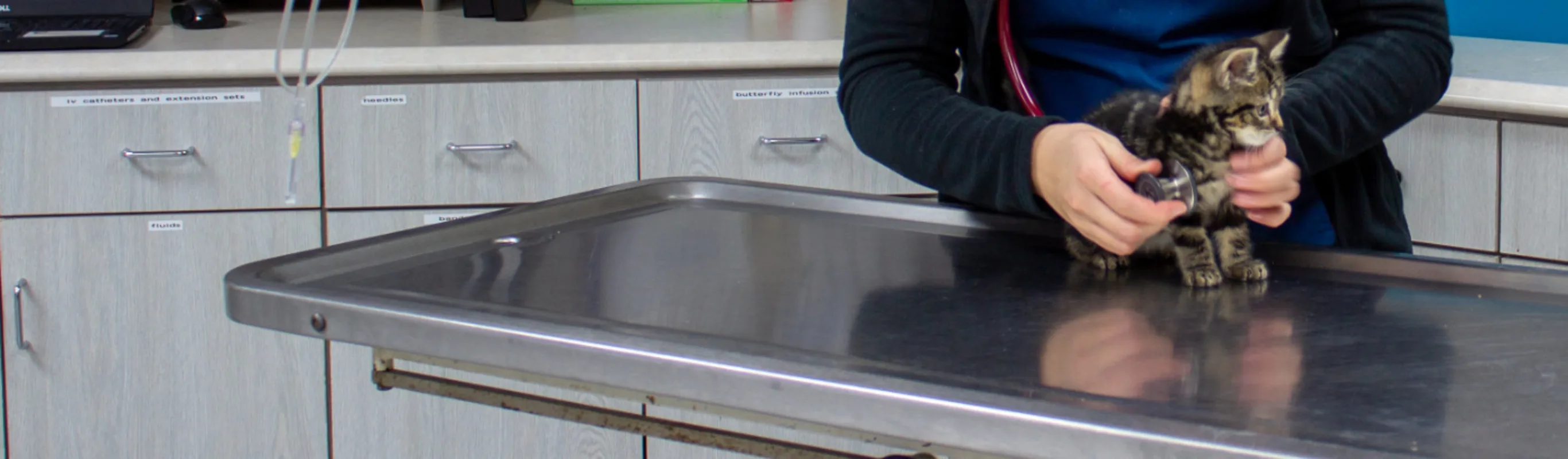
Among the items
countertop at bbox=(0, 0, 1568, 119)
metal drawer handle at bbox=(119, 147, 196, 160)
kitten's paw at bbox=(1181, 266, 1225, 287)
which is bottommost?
metal drawer handle at bbox=(119, 147, 196, 160)

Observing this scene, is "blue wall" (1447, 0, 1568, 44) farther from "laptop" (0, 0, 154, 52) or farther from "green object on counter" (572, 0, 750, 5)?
"laptop" (0, 0, 154, 52)

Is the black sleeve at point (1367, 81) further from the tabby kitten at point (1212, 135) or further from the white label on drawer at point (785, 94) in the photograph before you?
the white label on drawer at point (785, 94)

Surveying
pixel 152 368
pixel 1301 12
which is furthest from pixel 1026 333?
pixel 152 368

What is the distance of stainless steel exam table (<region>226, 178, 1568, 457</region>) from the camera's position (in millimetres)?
560

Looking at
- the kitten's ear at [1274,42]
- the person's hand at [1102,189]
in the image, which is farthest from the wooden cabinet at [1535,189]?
the person's hand at [1102,189]

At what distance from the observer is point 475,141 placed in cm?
195

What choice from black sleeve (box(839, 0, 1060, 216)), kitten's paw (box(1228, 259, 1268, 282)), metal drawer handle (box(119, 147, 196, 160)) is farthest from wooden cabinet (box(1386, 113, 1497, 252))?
metal drawer handle (box(119, 147, 196, 160))

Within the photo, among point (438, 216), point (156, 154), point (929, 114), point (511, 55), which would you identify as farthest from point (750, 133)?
point (929, 114)

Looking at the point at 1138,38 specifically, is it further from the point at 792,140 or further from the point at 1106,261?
the point at 792,140

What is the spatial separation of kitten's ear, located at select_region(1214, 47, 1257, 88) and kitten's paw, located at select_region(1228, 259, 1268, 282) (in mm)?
121

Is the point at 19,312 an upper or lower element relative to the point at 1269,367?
lower

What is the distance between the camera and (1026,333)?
71cm

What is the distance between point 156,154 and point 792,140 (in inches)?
34.3

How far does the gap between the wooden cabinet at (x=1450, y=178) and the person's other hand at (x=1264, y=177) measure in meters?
1.04
